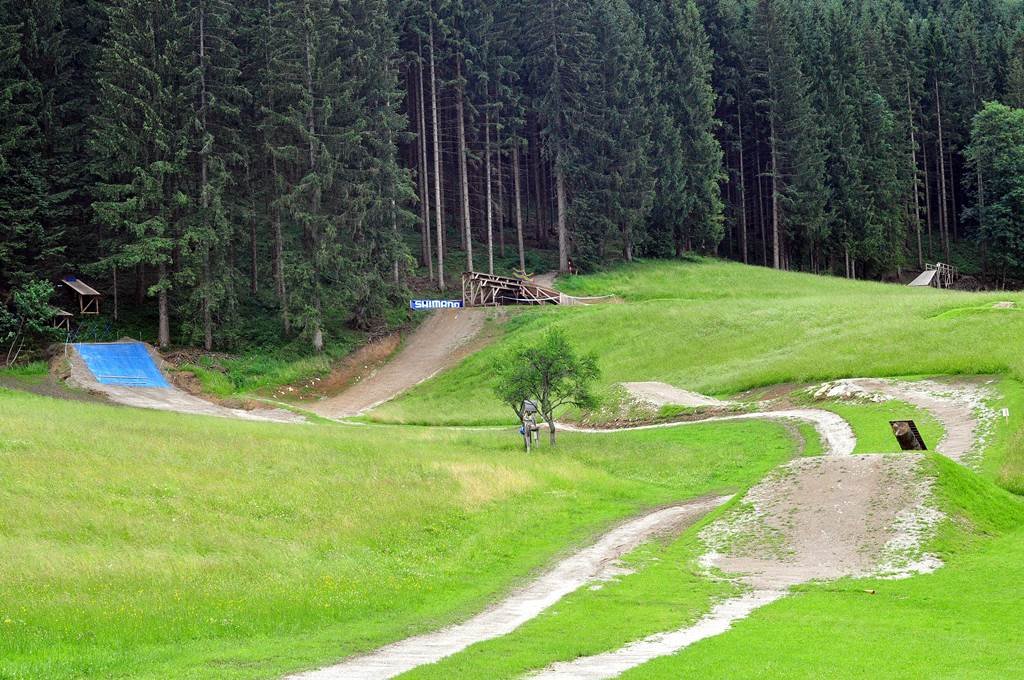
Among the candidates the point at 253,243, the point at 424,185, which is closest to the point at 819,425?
the point at 253,243

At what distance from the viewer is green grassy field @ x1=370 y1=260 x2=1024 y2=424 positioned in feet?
141

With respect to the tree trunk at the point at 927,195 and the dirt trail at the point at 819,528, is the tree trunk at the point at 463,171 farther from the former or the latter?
the tree trunk at the point at 927,195

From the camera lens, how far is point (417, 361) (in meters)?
59.3

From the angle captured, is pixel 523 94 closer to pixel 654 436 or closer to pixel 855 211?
pixel 855 211

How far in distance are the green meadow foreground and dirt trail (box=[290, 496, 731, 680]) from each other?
1.37 ft

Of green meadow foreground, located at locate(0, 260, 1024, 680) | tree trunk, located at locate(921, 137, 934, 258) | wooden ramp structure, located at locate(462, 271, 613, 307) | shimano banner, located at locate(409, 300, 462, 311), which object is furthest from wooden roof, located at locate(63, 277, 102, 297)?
tree trunk, located at locate(921, 137, 934, 258)

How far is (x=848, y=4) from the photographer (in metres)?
122

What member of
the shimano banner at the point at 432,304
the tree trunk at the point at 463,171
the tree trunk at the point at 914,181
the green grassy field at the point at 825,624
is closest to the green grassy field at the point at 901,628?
the green grassy field at the point at 825,624

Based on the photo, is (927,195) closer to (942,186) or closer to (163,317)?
(942,186)

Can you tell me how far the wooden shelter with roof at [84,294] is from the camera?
181ft

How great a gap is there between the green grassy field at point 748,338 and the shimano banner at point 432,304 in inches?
237

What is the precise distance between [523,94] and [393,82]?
730 inches

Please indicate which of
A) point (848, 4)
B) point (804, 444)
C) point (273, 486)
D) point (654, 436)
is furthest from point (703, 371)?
point (848, 4)

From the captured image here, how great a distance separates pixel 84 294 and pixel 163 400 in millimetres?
13576
